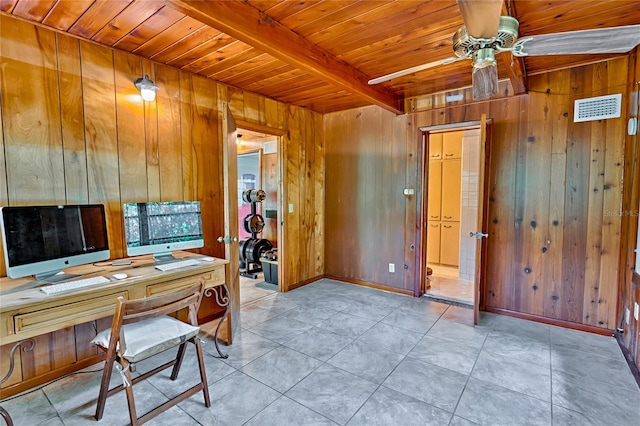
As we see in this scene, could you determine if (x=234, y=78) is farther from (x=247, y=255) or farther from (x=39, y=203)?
(x=247, y=255)

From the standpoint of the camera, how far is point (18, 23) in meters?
2.04

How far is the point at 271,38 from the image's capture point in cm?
211

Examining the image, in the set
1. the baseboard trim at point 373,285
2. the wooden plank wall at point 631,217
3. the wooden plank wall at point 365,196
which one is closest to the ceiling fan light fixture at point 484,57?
the wooden plank wall at point 631,217

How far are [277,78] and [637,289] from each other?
11.5ft

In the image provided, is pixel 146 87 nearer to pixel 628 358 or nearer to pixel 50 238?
pixel 50 238

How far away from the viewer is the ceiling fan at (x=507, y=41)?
4.62ft

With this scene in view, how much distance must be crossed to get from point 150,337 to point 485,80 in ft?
8.09

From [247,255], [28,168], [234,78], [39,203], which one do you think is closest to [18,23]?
[28,168]

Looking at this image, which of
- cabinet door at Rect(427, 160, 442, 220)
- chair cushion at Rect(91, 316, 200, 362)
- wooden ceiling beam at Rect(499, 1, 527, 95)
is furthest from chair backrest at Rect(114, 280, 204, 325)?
cabinet door at Rect(427, 160, 442, 220)

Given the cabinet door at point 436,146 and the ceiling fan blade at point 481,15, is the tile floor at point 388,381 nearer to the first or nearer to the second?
the ceiling fan blade at point 481,15

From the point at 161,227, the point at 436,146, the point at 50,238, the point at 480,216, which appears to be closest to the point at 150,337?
the point at 50,238

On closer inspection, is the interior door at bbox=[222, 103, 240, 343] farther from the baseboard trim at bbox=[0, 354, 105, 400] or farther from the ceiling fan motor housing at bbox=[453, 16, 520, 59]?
the ceiling fan motor housing at bbox=[453, 16, 520, 59]

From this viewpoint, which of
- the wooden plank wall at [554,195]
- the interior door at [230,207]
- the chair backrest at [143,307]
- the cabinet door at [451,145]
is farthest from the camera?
the cabinet door at [451,145]

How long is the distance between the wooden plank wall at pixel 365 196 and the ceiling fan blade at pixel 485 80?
2046 mm
